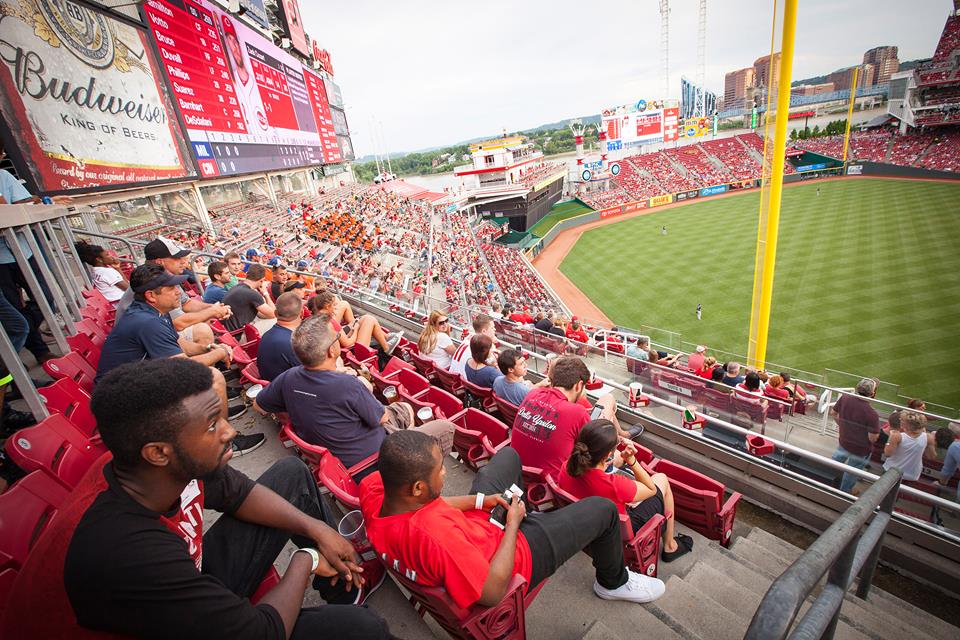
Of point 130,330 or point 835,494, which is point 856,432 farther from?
point 130,330

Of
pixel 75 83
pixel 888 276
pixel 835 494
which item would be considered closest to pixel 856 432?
pixel 835 494

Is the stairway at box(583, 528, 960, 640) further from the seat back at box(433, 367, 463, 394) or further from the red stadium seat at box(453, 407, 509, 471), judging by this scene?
the seat back at box(433, 367, 463, 394)

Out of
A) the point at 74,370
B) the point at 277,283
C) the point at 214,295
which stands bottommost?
the point at 277,283

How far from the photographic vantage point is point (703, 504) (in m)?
3.04

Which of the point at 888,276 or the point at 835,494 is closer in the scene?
the point at 835,494

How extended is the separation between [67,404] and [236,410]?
1358mm

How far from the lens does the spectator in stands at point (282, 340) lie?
12.9 feet

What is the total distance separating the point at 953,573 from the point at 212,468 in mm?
4873

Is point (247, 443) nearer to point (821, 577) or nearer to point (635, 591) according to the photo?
point (635, 591)

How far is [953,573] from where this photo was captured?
119 inches

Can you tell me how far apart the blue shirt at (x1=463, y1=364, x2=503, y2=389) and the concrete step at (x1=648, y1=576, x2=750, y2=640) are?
2.27 metres

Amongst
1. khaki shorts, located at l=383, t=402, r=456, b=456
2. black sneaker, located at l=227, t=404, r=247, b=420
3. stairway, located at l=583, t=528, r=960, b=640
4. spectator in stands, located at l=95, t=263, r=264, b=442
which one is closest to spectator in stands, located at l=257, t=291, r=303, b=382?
spectator in stands, located at l=95, t=263, r=264, b=442

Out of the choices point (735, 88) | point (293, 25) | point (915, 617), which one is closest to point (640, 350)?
point (915, 617)

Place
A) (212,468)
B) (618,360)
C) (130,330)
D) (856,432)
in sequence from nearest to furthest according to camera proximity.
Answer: (212,468) < (130,330) < (856,432) < (618,360)
